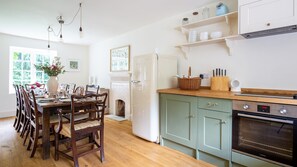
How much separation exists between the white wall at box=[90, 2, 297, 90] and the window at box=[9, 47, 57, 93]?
11.4 feet

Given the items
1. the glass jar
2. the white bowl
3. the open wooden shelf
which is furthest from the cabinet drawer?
the glass jar

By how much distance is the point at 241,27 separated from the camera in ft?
6.34

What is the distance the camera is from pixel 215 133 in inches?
77.4

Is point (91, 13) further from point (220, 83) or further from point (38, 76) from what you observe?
point (38, 76)

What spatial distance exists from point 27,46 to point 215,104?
17.7ft

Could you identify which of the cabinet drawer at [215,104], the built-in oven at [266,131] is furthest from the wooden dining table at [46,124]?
the built-in oven at [266,131]

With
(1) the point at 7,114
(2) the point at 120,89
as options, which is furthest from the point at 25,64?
(2) the point at 120,89

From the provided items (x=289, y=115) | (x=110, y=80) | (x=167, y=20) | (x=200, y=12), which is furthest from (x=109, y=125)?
(x=289, y=115)

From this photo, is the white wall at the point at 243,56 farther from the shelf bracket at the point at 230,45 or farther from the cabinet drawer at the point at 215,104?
the cabinet drawer at the point at 215,104

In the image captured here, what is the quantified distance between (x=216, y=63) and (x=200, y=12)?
937mm

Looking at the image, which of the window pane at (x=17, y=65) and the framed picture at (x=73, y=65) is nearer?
the window pane at (x=17, y=65)

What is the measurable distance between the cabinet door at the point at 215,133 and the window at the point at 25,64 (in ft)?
16.9

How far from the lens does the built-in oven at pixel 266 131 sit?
4.84 feet

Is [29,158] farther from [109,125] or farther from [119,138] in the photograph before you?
[109,125]
